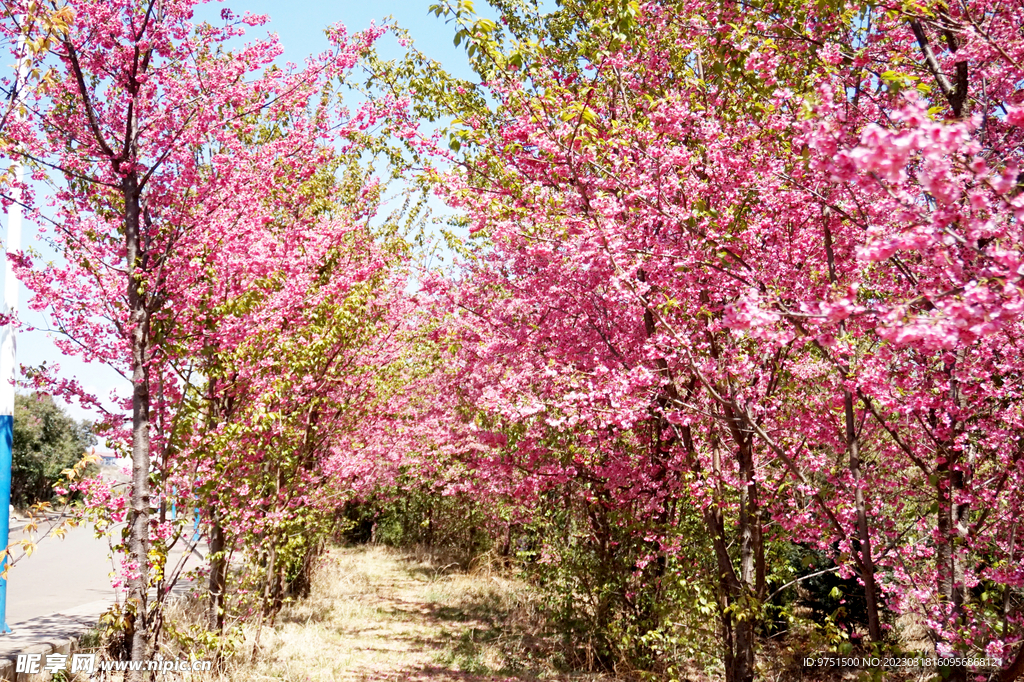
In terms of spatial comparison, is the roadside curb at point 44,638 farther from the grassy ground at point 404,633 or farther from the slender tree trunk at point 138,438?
the grassy ground at point 404,633

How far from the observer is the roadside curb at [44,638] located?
487 cm

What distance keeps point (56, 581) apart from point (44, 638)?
24.1ft

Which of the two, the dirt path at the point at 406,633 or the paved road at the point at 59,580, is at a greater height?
the paved road at the point at 59,580

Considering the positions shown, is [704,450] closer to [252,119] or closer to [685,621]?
[685,621]

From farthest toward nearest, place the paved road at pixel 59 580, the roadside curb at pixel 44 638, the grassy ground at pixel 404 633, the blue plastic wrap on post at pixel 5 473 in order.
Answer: the paved road at pixel 59 580, the grassy ground at pixel 404 633, the blue plastic wrap on post at pixel 5 473, the roadside curb at pixel 44 638

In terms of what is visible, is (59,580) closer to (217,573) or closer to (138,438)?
(217,573)

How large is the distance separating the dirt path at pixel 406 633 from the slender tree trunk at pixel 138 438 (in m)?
1.55

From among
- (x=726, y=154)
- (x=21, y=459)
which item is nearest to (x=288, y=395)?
(x=726, y=154)

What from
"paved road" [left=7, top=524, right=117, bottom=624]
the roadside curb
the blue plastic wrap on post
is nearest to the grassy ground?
the roadside curb

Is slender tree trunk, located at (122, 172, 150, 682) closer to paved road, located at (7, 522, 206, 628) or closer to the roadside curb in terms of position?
the roadside curb

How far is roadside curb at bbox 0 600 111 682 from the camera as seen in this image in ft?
16.0

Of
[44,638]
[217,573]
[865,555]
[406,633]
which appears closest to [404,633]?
[406,633]

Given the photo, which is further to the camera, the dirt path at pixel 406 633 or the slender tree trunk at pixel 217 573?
the dirt path at pixel 406 633

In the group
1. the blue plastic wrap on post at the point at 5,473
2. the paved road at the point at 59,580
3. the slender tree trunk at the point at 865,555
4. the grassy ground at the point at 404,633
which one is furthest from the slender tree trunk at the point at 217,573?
the slender tree trunk at the point at 865,555
